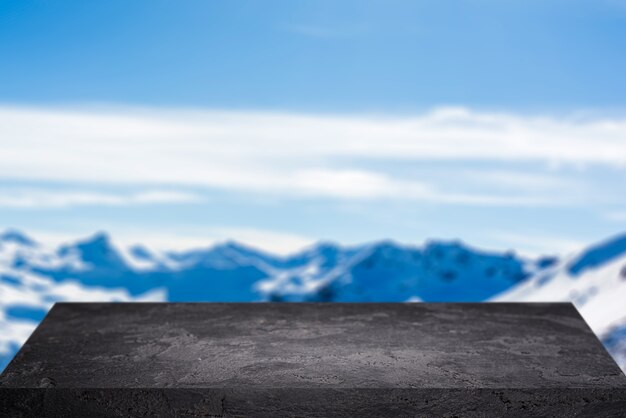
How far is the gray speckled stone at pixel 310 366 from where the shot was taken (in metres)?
1.73

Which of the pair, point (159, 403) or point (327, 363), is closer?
point (159, 403)

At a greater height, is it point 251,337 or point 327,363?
point 251,337

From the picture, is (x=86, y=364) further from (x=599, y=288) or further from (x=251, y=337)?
(x=599, y=288)

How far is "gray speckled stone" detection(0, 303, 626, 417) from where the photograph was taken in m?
1.73

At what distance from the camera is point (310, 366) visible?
74.0 inches

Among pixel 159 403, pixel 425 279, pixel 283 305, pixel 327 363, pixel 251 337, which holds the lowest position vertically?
pixel 159 403

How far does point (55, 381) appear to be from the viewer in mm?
1803

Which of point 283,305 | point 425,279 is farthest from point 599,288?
point 425,279

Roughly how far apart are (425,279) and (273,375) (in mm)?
24174

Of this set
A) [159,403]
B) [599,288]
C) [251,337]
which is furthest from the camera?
[599,288]

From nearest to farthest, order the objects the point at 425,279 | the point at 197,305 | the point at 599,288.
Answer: the point at 197,305
the point at 599,288
the point at 425,279

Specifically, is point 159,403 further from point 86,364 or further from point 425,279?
point 425,279

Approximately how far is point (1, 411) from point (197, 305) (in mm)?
952

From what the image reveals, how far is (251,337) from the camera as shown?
2186mm
